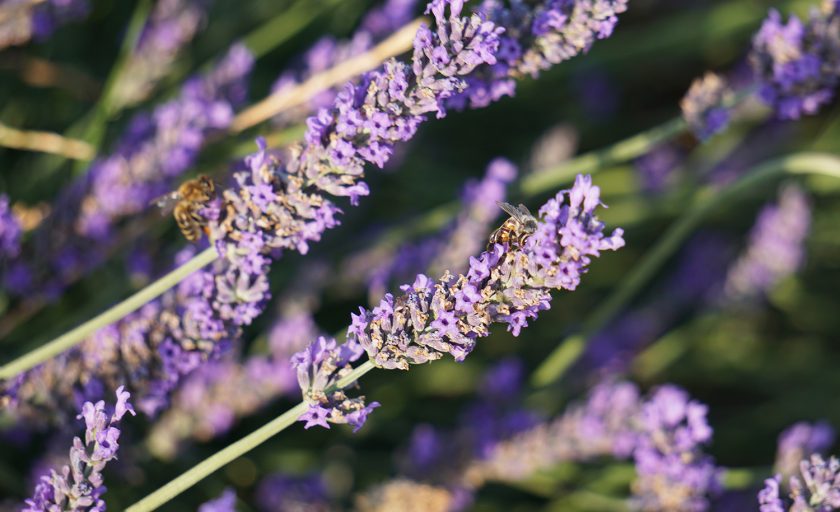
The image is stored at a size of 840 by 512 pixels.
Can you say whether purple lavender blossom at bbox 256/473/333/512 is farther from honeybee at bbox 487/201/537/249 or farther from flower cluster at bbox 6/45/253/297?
honeybee at bbox 487/201/537/249

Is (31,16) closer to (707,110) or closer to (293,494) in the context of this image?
(293,494)

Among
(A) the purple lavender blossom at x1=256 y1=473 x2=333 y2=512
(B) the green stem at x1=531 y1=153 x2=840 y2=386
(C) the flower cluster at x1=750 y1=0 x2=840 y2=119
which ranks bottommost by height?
(A) the purple lavender blossom at x1=256 y1=473 x2=333 y2=512

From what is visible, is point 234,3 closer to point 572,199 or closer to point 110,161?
point 110,161

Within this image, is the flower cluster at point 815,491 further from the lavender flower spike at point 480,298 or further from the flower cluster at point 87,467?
the flower cluster at point 87,467

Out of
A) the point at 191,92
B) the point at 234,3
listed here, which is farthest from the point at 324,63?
the point at 234,3

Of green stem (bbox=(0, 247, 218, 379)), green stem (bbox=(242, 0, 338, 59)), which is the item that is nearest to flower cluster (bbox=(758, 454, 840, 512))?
green stem (bbox=(0, 247, 218, 379))

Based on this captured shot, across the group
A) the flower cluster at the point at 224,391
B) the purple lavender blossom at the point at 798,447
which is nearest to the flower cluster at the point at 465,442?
the flower cluster at the point at 224,391
